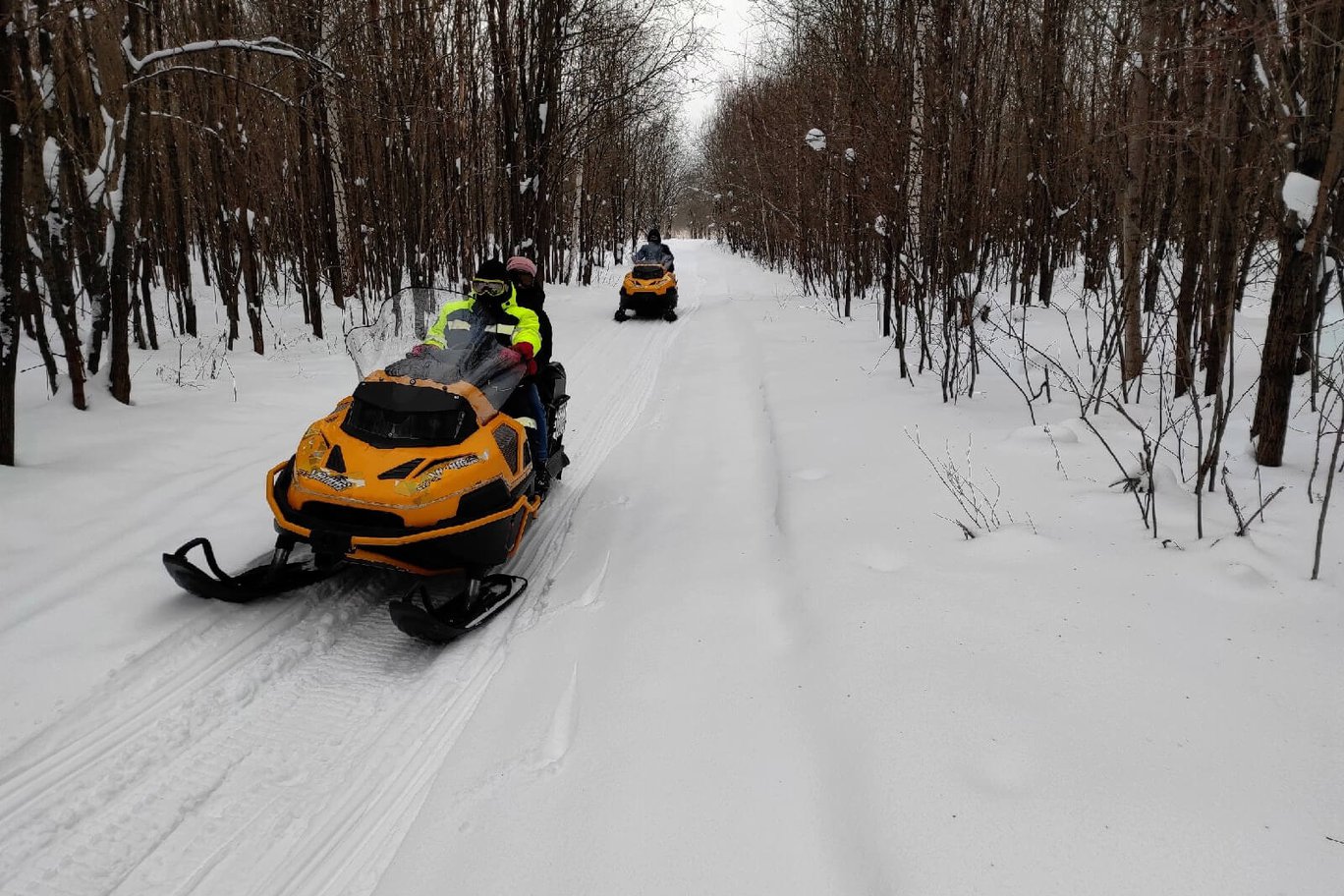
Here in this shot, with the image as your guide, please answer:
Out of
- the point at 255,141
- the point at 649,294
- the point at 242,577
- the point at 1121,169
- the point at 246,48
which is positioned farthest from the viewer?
the point at 649,294

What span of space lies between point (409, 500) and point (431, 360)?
1.00 m

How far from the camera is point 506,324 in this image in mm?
4535

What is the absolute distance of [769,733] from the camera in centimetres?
259

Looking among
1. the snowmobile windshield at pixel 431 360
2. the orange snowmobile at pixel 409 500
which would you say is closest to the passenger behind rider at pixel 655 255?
the snowmobile windshield at pixel 431 360

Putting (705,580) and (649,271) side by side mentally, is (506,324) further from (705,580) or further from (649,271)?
(649,271)

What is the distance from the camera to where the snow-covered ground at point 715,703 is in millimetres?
2086

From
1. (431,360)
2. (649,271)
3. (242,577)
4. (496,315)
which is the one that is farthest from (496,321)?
(649,271)

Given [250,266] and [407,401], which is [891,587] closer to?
[407,401]

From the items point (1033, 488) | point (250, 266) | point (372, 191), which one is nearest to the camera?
point (1033, 488)

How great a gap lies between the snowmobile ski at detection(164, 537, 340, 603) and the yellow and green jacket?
4.49 feet

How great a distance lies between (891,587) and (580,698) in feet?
4.78

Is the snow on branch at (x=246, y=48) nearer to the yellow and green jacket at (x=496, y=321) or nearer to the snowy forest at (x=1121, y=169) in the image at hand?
the yellow and green jacket at (x=496, y=321)

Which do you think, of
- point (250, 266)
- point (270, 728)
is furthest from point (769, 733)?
point (250, 266)

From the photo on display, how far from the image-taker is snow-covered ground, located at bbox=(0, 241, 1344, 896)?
2086 mm
